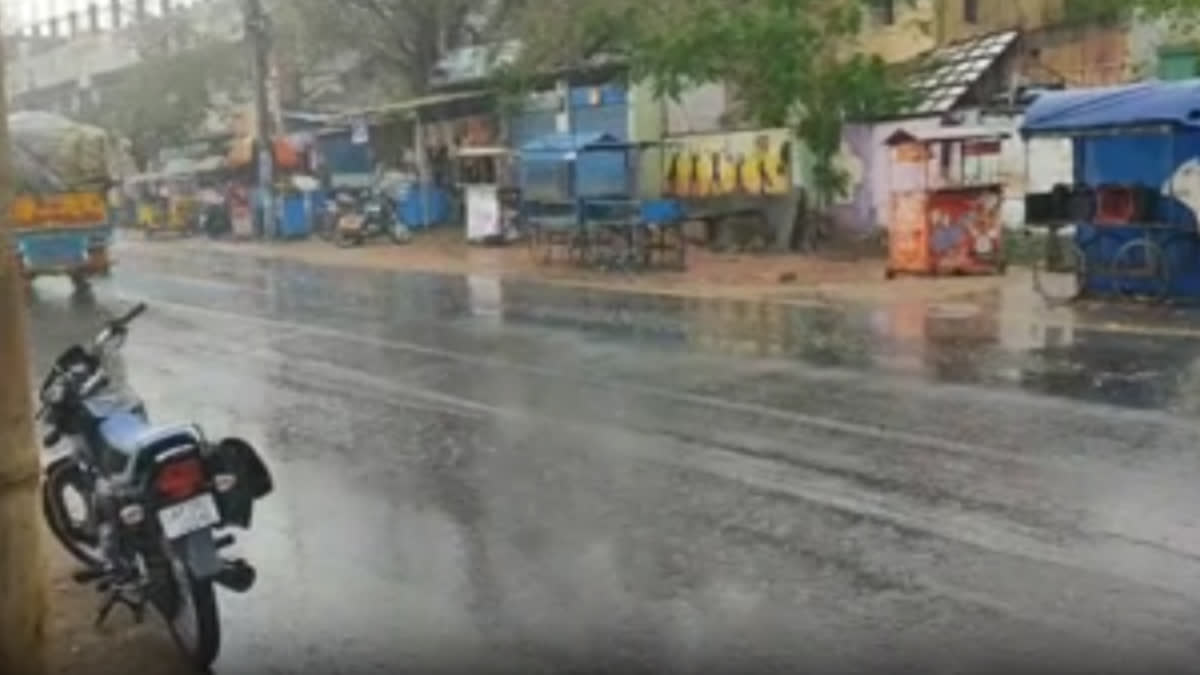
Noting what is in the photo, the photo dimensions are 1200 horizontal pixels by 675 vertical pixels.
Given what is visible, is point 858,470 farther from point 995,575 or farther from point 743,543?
point 995,575

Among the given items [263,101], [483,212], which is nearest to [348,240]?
[483,212]

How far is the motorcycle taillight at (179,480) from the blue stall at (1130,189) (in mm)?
12365

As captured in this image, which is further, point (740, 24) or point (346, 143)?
point (346, 143)

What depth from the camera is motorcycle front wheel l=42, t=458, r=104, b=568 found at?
6.57 metres

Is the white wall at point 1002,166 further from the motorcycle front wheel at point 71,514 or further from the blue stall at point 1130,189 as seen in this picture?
the motorcycle front wheel at point 71,514

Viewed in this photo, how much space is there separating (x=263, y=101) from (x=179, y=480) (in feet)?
110

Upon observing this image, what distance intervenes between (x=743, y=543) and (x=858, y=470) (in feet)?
5.34

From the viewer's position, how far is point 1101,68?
27750 mm

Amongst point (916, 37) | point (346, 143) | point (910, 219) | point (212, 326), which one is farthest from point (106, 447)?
point (346, 143)

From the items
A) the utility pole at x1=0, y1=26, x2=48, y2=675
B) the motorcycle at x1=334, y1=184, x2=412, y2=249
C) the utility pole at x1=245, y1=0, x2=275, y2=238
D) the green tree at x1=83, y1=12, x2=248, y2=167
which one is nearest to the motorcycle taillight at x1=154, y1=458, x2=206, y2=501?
the utility pole at x1=0, y1=26, x2=48, y2=675

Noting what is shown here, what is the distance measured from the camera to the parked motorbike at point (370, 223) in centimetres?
3416

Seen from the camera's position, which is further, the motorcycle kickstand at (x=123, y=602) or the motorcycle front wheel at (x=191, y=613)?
the motorcycle kickstand at (x=123, y=602)

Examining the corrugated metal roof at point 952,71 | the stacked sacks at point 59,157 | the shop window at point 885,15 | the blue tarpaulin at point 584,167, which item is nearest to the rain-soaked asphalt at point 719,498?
the stacked sacks at point 59,157

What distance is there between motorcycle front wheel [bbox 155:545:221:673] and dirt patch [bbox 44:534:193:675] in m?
0.07
